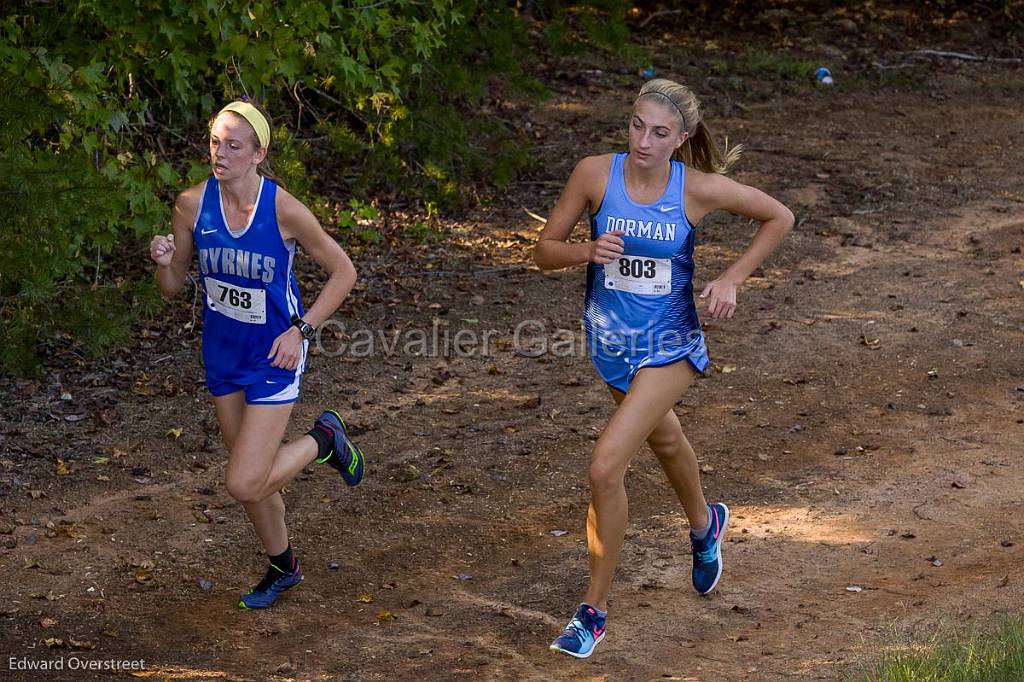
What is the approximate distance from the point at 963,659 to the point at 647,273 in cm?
173

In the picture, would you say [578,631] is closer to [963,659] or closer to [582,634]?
[582,634]

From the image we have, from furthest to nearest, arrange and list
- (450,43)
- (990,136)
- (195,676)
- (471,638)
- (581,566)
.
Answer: (990,136), (450,43), (581,566), (471,638), (195,676)

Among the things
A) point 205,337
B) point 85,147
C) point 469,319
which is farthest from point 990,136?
point 205,337

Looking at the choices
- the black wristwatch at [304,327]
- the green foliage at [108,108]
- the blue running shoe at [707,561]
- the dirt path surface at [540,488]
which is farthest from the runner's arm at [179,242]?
the blue running shoe at [707,561]

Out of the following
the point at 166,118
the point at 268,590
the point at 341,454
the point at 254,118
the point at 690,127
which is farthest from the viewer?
the point at 166,118

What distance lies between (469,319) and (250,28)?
2443 millimetres

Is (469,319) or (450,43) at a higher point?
(450,43)

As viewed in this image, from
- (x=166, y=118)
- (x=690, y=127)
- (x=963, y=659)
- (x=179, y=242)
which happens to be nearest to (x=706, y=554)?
(x=963, y=659)

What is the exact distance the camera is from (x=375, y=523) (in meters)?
5.93

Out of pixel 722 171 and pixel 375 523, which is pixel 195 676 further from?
pixel 722 171

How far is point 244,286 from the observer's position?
464 cm

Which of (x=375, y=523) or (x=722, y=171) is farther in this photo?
(x=375, y=523)

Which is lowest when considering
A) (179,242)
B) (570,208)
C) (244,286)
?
(244,286)

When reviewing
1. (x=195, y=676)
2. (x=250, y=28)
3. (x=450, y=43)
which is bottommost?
(x=195, y=676)
